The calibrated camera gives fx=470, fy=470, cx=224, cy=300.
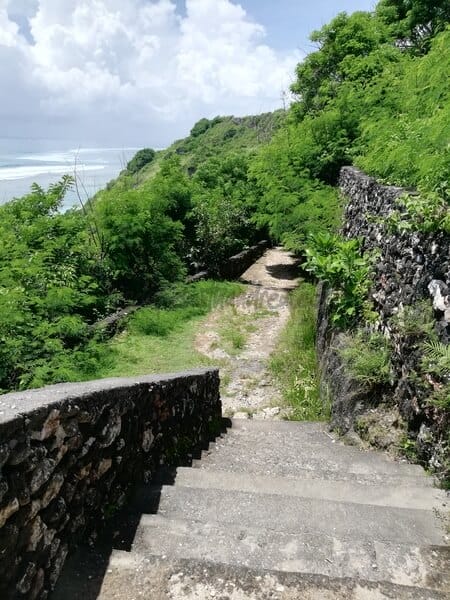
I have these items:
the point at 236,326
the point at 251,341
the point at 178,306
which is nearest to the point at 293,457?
the point at 251,341

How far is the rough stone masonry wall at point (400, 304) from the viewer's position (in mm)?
3820

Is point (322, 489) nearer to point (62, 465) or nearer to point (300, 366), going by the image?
point (62, 465)

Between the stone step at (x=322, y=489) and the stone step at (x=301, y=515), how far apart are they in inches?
5.4

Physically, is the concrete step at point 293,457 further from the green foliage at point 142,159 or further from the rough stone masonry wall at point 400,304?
the green foliage at point 142,159

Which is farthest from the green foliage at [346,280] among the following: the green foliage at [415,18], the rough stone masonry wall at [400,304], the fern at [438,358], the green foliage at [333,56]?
the green foliage at [415,18]

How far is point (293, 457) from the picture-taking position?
4.67 m

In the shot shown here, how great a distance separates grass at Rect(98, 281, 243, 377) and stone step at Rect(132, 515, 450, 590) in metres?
5.67

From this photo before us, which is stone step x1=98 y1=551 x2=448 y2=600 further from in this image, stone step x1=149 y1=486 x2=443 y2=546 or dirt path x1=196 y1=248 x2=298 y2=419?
dirt path x1=196 y1=248 x2=298 y2=419

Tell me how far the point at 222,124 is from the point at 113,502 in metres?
73.9

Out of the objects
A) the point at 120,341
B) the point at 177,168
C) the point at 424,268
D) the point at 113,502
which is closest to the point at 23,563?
the point at 113,502

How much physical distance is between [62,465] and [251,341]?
8.45m

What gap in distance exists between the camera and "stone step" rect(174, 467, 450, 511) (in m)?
3.24

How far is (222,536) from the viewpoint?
2621mm

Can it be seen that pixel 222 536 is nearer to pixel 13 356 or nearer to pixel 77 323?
pixel 13 356
